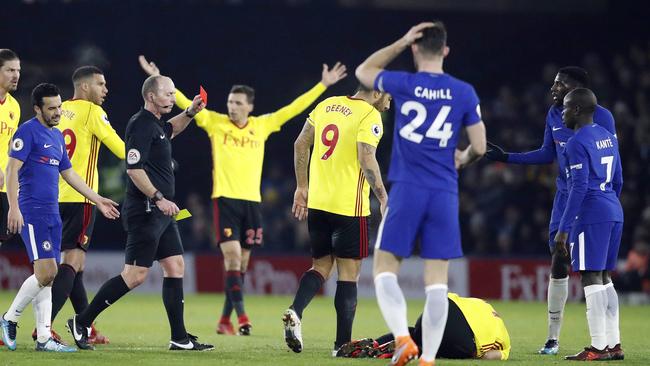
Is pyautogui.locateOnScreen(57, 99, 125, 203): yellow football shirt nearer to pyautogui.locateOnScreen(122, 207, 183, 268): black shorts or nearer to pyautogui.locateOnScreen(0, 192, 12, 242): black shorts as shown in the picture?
pyautogui.locateOnScreen(0, 192, 12, 242): black shorts

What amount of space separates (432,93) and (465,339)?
8.36ft

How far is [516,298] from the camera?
816 inches

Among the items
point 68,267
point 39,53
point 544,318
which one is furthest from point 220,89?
point 68,267

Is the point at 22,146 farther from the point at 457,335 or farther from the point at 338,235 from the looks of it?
the point at 457,335

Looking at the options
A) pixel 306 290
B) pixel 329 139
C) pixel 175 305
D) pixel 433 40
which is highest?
pixel 433 40

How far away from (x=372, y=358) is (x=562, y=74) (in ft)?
11.0

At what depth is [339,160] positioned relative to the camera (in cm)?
1009

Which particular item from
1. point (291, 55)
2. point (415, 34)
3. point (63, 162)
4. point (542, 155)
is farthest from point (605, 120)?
point (291, 55)

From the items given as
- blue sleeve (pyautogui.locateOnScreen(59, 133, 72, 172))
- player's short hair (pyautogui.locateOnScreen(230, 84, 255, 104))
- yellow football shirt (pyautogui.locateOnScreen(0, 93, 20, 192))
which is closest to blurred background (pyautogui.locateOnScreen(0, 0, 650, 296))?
player's short hair (pyautogui.locateOnScreen(230, 84, 255, 104))

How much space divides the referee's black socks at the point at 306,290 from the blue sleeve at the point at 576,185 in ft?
7.40

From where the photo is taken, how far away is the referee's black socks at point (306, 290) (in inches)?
383

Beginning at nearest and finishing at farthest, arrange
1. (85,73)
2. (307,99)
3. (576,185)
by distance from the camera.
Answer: (576,185) < (85,73) < (307,99)

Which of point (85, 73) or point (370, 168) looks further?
point (85, 73)

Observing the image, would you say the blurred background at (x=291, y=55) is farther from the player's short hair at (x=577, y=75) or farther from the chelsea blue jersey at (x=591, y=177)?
the chelsea blue jersey at (x=591, y=177)
